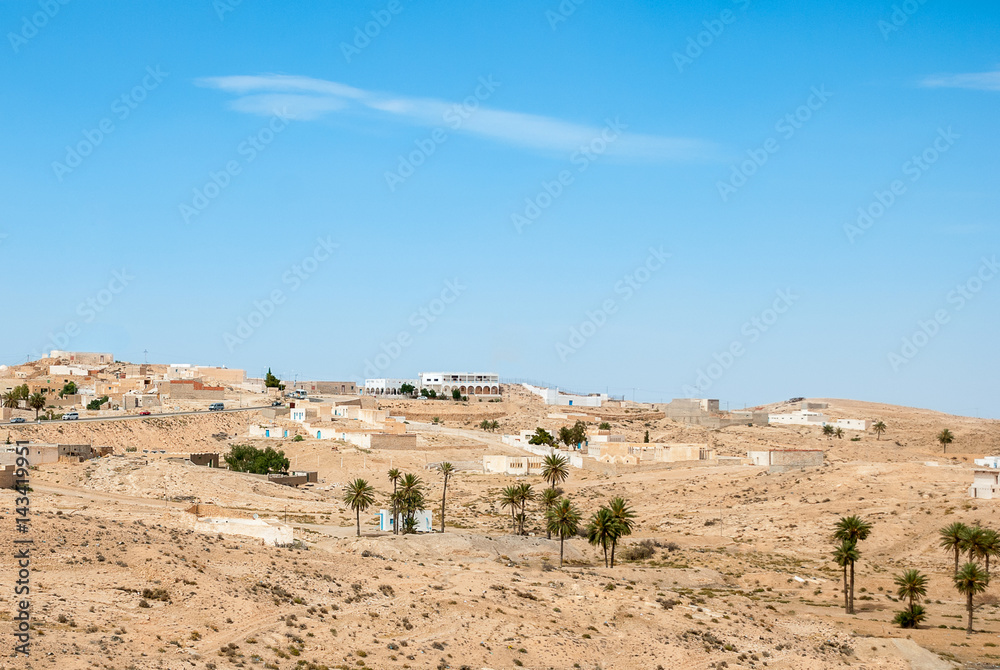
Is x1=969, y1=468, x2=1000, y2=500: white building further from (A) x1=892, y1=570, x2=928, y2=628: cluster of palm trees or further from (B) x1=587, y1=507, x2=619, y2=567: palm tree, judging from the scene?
(B) x1=587, y1=507, x2=619, y2=567: palm tree

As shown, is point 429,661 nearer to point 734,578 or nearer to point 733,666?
point 733,666

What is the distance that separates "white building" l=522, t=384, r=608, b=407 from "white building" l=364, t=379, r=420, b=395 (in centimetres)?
A: 2155

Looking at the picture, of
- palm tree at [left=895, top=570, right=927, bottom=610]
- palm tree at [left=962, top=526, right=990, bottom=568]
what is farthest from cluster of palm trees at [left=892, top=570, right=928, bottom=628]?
palm tree at [left=962, top=526, right=990, bottom=568]

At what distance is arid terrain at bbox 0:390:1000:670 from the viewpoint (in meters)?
32.6

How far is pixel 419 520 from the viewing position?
6016 cm

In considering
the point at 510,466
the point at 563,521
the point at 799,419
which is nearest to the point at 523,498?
the point at 563,521

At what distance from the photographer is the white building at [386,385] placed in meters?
185

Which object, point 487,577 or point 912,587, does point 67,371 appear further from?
point 912,587

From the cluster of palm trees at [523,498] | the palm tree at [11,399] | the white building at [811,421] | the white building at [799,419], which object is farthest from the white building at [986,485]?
the palm tree at [11,399]

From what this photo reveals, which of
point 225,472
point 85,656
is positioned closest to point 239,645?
point 85,656

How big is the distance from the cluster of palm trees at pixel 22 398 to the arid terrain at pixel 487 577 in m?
36.5

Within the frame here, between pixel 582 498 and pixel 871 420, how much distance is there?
354 feet

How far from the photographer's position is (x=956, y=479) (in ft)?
234

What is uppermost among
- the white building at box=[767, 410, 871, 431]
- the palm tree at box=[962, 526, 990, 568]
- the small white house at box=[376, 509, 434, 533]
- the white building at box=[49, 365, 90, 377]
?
the white building at box=[49, 365, 90, 377]
